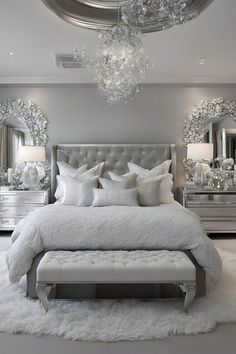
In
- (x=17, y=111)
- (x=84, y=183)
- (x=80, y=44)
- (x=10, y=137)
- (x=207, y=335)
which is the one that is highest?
(x=80, y=44)

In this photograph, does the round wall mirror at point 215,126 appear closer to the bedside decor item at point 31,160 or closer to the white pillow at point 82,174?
the white pillow at point 82,174

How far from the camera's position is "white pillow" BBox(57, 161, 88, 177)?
5.30 m

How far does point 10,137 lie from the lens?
5828 mm

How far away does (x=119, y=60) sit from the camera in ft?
12.1

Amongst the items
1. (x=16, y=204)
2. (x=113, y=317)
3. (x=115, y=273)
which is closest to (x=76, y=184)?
(x=16, y=204)

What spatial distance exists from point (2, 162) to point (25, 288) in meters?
3.36

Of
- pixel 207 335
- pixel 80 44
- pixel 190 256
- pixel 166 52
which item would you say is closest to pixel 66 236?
pixel 190 256

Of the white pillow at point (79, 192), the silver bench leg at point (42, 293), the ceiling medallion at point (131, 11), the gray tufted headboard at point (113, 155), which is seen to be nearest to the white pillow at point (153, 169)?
the gray tufted headboard at point (113, 155)

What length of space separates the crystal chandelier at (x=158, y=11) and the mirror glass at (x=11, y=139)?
313 centimetres

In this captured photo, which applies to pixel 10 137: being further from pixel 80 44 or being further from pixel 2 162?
pixel 80 44

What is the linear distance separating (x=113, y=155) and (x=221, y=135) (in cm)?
194

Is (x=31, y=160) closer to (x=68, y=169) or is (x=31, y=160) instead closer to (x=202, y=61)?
(x=68, y=169)

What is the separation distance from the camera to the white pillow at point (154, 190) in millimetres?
4414

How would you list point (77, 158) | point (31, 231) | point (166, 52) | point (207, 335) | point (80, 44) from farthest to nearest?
1. point (77, 158)
2. point (166, 52)
3. point (80, 44)
4. point (31, 231)
5. point (207, 335)
